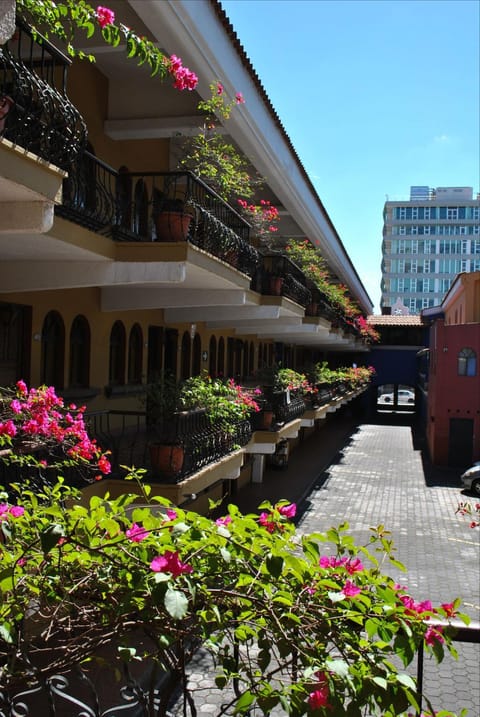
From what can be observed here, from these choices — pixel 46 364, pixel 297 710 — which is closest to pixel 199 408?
pixel 46 364

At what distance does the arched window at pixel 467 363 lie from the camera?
1160 inches

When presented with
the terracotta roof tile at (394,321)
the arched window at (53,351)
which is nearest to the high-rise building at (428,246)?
the terracotta roof tile at (394,321)

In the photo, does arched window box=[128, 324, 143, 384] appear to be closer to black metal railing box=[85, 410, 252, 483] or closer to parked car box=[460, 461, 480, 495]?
black metal railing box=[85, 410, 252, 483]

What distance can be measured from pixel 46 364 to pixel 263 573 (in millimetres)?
8273

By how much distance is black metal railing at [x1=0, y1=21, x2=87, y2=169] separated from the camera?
459 centimetres

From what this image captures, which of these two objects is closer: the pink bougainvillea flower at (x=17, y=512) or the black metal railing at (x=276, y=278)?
the pink bougainvillea flower at (x=17, y=512)

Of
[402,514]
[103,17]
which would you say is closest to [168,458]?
[103,17]

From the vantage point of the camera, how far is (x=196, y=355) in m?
17.5

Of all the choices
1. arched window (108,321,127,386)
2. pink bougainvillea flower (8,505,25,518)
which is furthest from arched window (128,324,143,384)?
pink bougainvillea flower (8,505,25,518)

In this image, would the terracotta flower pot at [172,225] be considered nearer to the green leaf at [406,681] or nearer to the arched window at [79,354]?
the arched window at [79,354]

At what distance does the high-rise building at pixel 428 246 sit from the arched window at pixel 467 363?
7606cm

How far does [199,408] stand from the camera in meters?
9.87

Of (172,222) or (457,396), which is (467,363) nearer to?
(457,396)

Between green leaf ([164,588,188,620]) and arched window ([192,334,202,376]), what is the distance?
15.2 m
